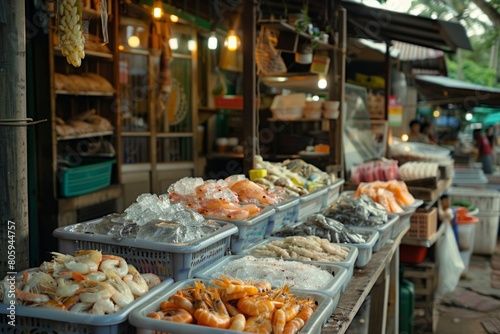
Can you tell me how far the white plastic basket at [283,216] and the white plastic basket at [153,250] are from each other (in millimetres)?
906

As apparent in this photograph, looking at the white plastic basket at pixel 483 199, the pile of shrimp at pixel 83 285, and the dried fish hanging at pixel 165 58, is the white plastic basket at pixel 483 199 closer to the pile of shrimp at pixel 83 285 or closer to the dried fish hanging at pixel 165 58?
the dried fish hanging at pixel 165 58

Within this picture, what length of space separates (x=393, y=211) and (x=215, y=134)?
251 inches

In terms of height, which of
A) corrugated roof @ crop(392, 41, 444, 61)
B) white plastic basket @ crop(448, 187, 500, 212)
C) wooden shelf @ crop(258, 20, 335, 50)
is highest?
corrugated roof @ crop(392, 41, 444, 61)

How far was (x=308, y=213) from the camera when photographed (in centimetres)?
439

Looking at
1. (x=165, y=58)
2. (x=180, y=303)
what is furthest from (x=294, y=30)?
(x=180, y=303)

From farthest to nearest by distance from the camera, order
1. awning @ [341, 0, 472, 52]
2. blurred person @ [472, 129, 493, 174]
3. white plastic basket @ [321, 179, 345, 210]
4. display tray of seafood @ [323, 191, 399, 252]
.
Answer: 1. blurred person @ [472, 129, 493, 174]
2. awning @ [341, 0, 472, 52]
3. white plastic basket @ [321, 179, 345, 210]
4. display tray of seafood @ [323, 191, 399, 252]

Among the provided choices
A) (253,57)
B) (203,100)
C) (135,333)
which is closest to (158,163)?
(203,100)

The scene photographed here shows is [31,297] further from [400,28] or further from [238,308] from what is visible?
[400,28]

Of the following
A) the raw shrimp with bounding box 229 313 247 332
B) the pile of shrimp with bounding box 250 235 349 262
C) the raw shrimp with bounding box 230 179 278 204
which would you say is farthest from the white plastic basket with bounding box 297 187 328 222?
the raw shrimp with bounding box 229 313 247 332

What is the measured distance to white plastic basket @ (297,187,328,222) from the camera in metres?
4.18

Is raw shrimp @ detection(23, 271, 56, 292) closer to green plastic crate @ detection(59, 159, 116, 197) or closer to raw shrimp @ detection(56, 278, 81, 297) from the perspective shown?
raw shrimp @ detection(56, 278, 81, 297)

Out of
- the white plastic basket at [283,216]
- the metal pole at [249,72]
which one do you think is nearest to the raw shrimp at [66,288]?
the white plastic basket at [283,216]

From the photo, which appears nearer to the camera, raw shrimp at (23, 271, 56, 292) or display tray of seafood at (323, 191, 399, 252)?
raw shrimp at (23, 271, 56, 292)

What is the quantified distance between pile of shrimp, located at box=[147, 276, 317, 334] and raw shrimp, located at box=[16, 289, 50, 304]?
41cm
